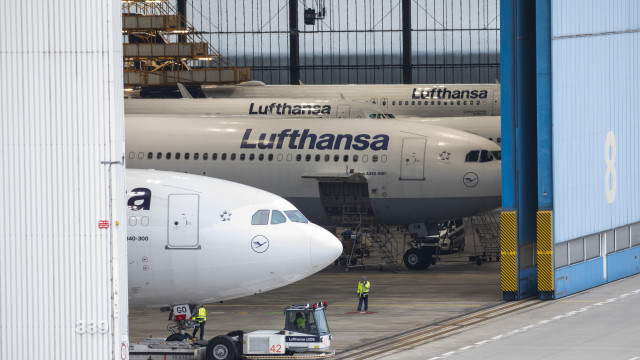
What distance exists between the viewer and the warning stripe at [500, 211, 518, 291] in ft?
128

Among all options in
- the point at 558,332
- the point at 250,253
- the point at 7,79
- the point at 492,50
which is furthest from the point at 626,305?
the point at 492,50

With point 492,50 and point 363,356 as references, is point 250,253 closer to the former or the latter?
point 363,356

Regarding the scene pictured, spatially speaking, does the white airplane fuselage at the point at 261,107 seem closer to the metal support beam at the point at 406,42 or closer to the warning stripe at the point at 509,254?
the warning stripe at the point at 509,254

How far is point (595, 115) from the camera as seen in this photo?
41625 millimetres

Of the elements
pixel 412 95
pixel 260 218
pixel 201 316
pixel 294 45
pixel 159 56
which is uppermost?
pixel 294 45

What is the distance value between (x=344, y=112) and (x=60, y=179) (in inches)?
1390

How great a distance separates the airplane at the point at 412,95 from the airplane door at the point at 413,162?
2147 centimetres

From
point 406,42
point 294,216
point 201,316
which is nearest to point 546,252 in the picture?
point 294,216

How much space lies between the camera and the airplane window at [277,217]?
29109 mm

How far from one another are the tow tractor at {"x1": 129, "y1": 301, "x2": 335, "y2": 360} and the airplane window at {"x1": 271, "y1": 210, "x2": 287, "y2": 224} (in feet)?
7.32

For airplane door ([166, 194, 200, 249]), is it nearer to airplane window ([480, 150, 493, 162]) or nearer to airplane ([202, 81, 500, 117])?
airplane window ([480, 150, 493, 162])

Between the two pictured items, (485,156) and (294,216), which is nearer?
(294,216)

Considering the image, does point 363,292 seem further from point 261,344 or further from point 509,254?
point 261,344

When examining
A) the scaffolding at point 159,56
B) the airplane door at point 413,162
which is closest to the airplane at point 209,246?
the airplane door at point 413,162
